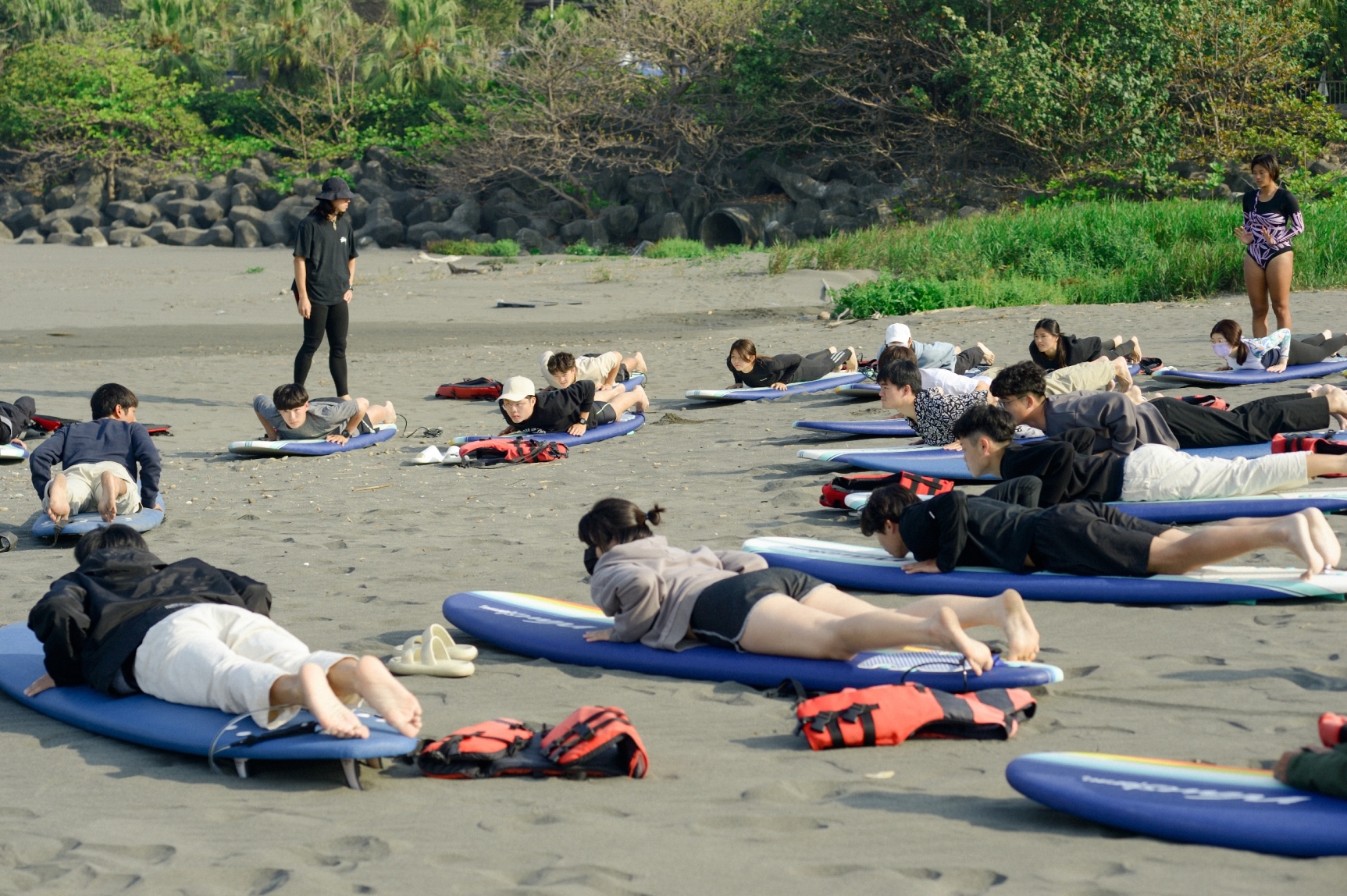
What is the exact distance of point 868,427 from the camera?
9.52m

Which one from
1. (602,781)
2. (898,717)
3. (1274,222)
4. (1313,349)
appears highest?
(1274,222)

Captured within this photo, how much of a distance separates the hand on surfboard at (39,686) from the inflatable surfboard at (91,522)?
2826 mm

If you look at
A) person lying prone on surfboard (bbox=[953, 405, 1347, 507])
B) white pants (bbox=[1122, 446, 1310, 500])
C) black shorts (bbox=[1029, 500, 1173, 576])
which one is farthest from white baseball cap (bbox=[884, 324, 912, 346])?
black shorts (bbox=[1029, 500, 1173, 576])

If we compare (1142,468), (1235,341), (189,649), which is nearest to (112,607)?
(189,649)

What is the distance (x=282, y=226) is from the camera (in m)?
31.6

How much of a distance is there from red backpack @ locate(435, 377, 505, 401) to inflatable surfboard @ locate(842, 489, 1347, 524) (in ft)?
23.6

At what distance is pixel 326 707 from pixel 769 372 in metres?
8.56

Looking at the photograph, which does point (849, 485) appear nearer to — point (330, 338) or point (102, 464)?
point (102, 464)

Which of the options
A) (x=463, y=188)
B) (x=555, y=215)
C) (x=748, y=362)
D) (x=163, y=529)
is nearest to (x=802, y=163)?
(x=555, y=215)

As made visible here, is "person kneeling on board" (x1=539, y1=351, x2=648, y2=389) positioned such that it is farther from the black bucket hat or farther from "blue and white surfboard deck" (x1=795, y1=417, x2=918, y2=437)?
the black bucket hat

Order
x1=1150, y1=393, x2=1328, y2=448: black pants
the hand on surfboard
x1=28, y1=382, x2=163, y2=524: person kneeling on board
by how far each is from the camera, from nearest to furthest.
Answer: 1. the hand on surfboard
2. x1=28, y1=382, x2=163, y2=524: person kneeling on board
3. x1=1150, y1=393, x2=1328, y2=448: black pants

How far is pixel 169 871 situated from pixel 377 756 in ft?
2.32

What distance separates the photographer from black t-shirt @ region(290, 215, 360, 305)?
35.9 ft

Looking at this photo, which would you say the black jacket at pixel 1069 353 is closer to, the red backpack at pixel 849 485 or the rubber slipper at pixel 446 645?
the red backpack at pixel 849 485
